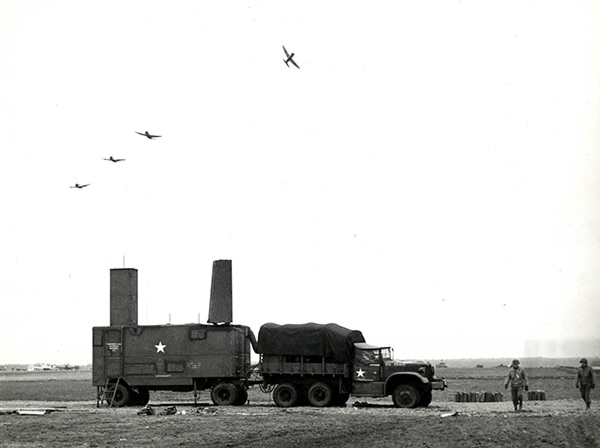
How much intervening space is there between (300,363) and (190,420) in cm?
599

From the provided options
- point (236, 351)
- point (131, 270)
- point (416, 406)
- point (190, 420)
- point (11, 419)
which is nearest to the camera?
point (190, 420)

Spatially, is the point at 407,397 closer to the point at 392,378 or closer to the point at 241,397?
the point at 392,378

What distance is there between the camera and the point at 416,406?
27062 millimetres

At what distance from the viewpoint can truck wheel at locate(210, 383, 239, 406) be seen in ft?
96.5

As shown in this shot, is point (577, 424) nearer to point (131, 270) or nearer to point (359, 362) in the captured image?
point (359, 362)

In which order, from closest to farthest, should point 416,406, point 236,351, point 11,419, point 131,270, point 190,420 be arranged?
point 190,420
point 11,419
point 416,406
point 236,351
point 131,270

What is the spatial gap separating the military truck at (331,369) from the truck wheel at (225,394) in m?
1.43

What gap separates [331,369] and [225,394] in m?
4.01

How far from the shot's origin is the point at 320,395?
91.3 ft

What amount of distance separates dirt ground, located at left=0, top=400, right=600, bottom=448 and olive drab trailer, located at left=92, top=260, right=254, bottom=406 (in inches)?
120

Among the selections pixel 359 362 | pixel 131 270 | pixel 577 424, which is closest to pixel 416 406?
pixel 359 362

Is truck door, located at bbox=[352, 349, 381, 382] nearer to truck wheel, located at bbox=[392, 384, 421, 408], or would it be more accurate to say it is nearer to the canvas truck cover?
the canvas truck cover

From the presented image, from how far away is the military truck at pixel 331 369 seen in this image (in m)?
27.2

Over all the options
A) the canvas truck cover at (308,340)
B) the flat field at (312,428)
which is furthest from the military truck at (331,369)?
the flat field at (312,428)
